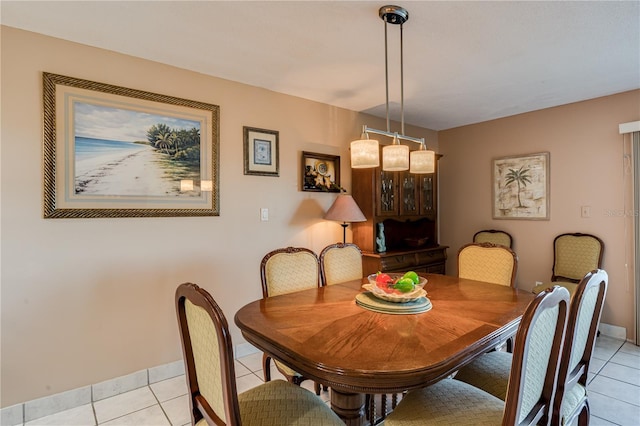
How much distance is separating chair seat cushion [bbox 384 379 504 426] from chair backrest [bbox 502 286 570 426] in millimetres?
151

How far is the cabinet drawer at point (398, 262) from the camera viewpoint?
11.2 feet

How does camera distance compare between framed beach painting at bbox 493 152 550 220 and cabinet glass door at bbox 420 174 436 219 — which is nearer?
framed beach painting at bbox 493 152 550 220

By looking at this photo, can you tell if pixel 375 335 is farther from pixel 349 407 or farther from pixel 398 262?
pixel 398 262

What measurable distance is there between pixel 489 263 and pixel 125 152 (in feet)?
9.11

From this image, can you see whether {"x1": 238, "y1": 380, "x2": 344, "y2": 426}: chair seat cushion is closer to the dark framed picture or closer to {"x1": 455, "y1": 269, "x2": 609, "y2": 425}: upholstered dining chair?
{"x1": 455, "y1": 269, "x2": 609, "y2": 425}: upholstered dining chair

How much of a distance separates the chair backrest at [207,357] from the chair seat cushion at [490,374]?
3.81ft

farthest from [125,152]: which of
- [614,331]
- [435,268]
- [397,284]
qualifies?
[614,331]

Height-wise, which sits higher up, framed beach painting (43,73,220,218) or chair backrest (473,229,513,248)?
framed beach painting (43,73,220,218)

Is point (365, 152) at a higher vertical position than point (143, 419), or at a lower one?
higher

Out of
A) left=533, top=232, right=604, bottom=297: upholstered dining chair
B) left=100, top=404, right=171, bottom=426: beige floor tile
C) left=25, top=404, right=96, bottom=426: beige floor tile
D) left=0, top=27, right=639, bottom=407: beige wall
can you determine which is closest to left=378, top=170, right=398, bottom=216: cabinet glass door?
left=0, top=27, right=639, bottom=407: beige wall

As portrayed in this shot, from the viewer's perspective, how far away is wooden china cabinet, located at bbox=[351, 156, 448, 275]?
11.5 feet

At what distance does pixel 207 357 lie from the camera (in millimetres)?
1120

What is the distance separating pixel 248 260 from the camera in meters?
2.97

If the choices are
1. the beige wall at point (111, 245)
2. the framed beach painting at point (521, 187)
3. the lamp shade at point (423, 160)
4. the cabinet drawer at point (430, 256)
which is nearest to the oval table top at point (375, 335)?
the lamp shade at point (423, 160)
